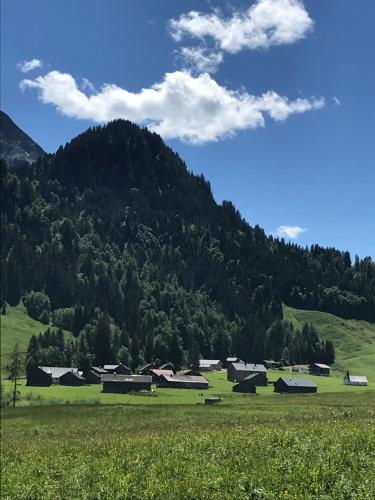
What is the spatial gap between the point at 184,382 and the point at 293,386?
32.5 meters

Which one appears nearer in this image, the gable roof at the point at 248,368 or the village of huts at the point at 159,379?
the village of huts at the point at 159,379

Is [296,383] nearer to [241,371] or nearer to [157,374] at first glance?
[241,371]

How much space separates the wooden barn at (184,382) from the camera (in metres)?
147

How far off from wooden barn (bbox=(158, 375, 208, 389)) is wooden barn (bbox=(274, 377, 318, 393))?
21763mm

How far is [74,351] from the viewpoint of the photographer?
189750 millimetres

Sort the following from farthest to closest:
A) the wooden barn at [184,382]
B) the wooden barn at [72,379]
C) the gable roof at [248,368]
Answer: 1. the gable roof at [248,368]
2. the wooden barn at [72,379]
3. the wooden barn at [184,382]

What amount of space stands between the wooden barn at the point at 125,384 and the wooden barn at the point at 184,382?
12.3 metres

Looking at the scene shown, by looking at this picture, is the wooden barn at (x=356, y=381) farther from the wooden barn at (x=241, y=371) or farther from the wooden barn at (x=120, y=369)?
the wooden barn at (x=120, y=369)

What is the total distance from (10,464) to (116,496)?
948 centimetres

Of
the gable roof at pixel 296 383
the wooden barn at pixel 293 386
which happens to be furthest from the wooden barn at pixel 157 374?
the gable roof at pixel 296 383

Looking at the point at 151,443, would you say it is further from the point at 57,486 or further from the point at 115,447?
the point at 57,486

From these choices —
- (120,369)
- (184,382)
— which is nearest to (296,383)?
(184,382)

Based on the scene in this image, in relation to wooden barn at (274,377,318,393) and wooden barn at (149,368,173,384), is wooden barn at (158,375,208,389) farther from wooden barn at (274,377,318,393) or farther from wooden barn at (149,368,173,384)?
wooden barn at (274,377,318,393)

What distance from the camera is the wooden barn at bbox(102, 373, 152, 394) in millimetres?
136625
